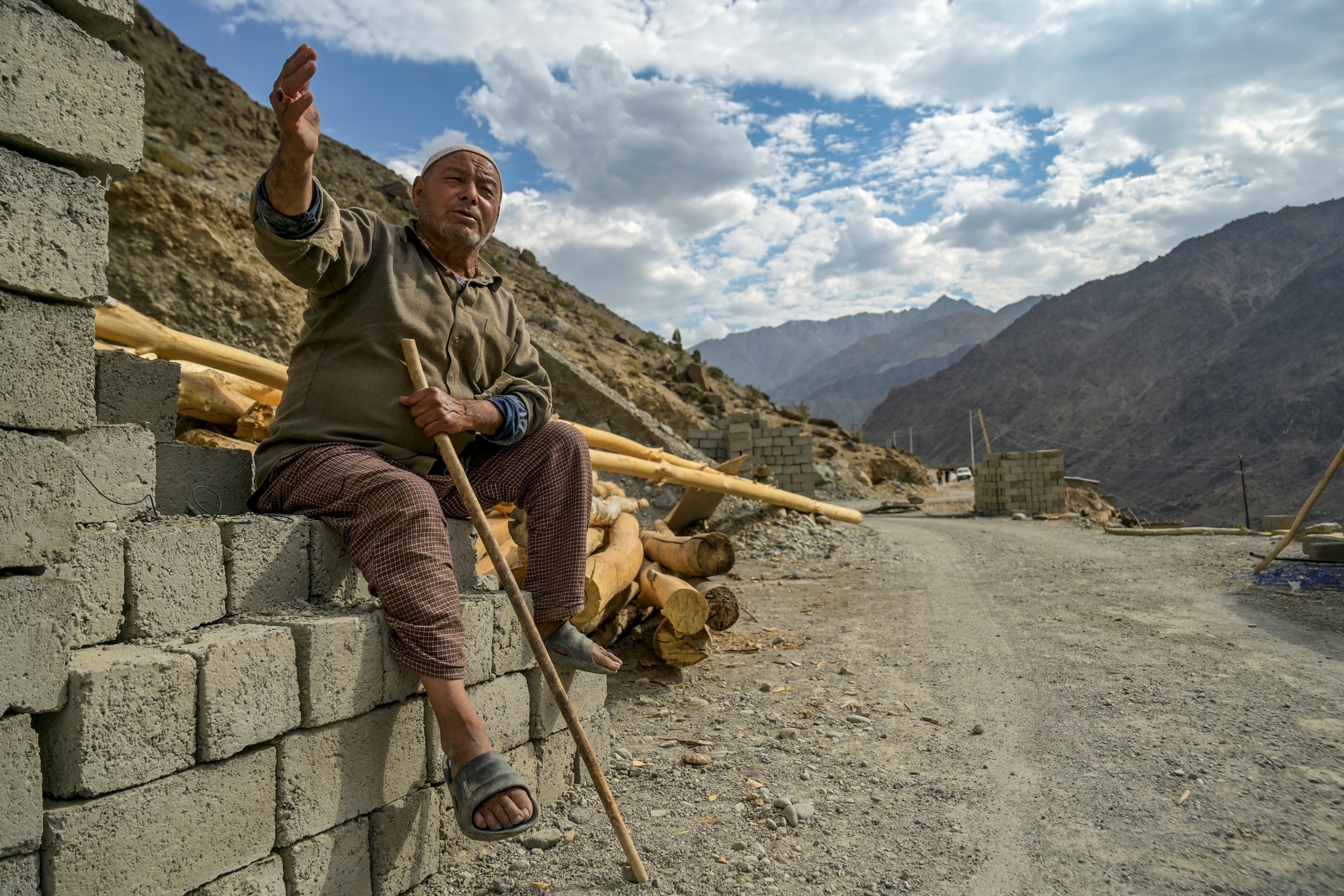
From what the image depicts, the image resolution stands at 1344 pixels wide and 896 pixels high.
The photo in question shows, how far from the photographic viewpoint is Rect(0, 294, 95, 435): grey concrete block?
1.61 meters

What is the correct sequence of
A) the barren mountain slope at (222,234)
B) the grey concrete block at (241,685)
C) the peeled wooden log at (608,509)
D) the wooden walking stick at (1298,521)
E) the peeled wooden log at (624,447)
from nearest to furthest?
the grey concrete block at (241,685)
the peeled wooden log at (608,509)
the wooden walking stick at (1298,521)
the peeled wooden log at (624,447)
the barren mountain slope at (222,234)

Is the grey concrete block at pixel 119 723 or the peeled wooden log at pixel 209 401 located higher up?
the peeled wooden log at pixel 209 401

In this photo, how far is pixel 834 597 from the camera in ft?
23.4

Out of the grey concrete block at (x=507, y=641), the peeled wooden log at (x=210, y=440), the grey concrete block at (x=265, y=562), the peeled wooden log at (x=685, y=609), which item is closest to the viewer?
the grey concrete block at (x=265, y=562)

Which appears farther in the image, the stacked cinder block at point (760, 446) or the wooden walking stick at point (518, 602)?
the stacked cinder block at point (760, 446)

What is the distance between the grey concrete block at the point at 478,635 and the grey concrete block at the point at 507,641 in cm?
2

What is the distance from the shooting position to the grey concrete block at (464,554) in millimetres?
2732

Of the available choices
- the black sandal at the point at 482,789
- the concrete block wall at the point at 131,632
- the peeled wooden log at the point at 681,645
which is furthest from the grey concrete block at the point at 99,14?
the peeled wooden log at the point at 681,645

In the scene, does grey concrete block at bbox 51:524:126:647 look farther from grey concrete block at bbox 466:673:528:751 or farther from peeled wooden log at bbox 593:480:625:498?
peeled wooden log at bbox 593:480:625:498

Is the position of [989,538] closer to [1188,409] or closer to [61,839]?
[61,839]

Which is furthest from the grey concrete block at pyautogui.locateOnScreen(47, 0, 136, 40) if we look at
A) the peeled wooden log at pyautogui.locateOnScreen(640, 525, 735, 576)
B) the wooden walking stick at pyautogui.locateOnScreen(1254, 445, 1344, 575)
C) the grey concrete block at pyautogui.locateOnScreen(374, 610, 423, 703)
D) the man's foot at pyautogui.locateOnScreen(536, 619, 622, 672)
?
the wooden walking stick at pyautogui.locateOnScreen(1254, 445, 1344, 575)

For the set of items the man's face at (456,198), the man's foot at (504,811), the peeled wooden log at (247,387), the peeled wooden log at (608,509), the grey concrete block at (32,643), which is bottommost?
the man's foot at (504,811)

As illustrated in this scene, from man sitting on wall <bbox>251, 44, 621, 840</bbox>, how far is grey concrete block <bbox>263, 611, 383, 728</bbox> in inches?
3.1

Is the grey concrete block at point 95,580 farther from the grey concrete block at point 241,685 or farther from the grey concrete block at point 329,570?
the grey concrete block at point 329,570
